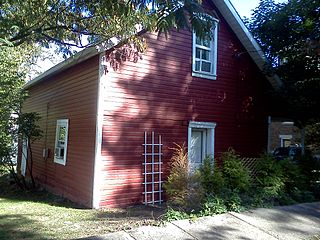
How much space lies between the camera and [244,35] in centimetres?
1330

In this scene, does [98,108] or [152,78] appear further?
[152,78]

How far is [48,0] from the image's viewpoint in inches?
309

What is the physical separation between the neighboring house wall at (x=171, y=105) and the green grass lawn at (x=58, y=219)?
40.0 inches

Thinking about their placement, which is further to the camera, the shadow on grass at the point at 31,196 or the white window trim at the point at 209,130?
the white window trim at the point at 209,130

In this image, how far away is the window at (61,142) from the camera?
12.0m

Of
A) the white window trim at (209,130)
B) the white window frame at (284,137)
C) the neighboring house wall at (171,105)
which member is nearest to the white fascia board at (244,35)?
the neighboring house wall at (171,105)

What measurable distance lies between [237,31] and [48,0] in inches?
301

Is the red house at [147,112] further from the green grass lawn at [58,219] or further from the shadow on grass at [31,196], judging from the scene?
the green grass lawn at [58,219]

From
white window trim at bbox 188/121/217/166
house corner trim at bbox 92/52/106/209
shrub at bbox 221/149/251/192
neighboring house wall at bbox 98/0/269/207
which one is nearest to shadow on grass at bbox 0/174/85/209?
house corner trim at bbox 92/52/106/209

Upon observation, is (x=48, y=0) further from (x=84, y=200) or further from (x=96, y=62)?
(x=84, y=200)

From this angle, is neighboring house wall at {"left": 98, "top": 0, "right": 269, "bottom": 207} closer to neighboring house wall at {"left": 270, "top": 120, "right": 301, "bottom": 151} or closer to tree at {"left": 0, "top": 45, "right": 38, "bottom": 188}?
tree at {"left": 0, "top": 45, "right": 38, "bottom": 188}

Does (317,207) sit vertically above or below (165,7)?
below

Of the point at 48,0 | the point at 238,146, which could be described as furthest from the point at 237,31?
the point at 48,0

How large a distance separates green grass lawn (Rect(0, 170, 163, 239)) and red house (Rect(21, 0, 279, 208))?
64cm
